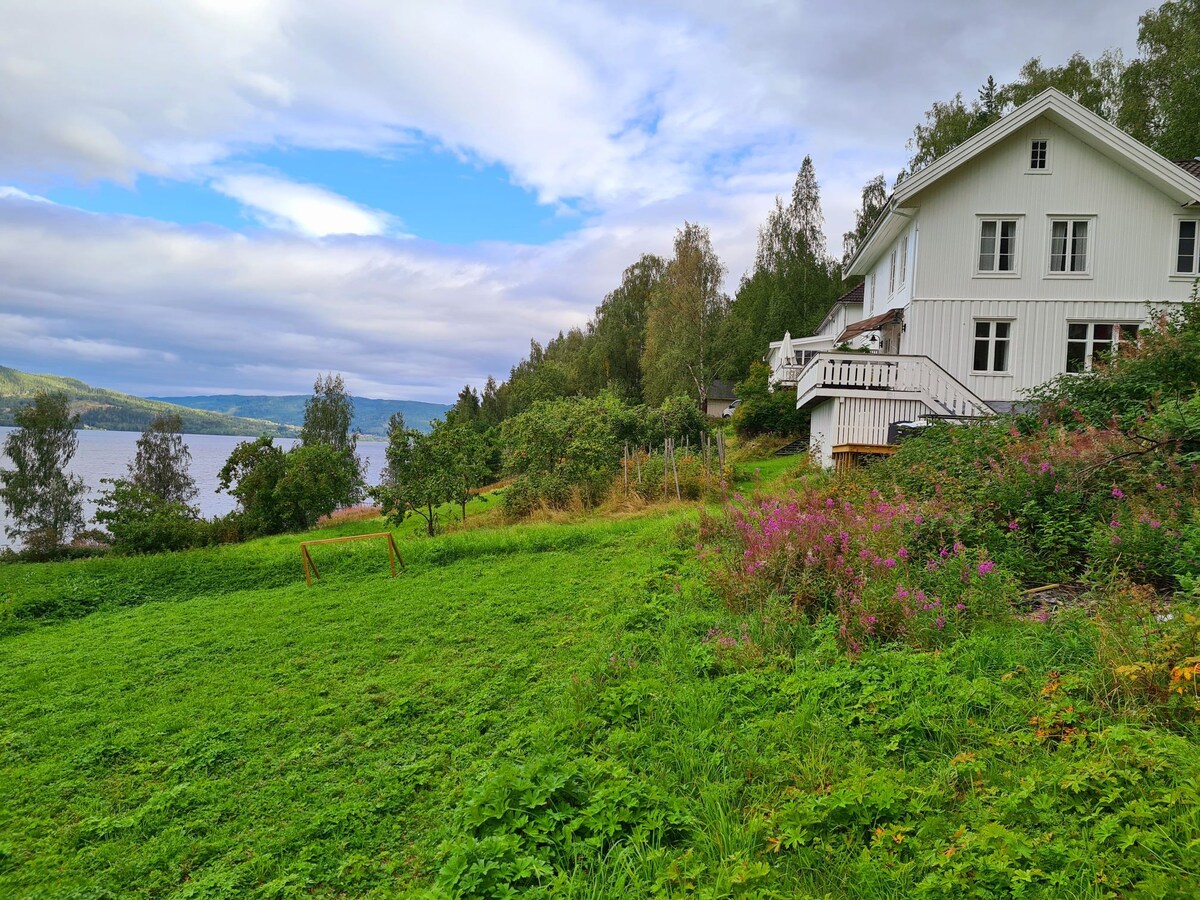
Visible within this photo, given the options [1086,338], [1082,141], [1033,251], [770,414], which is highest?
[1082,141]

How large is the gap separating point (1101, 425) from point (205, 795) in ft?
37.1

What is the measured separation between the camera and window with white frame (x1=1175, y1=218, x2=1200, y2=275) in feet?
60.0

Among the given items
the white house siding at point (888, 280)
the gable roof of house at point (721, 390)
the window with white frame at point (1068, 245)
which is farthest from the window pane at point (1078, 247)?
the gable roof of house at point (721, 390)

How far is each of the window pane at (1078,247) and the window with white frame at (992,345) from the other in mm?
2350

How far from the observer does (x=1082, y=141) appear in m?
18.2

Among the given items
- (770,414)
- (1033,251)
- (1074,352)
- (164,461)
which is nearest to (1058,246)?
(1033,251)

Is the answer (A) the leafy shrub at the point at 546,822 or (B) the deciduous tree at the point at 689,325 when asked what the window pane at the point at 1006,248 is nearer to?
(A) the leafy shrub at the point at 546,822

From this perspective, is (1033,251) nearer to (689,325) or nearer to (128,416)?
(689,325)

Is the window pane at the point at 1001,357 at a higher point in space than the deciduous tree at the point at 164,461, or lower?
higher

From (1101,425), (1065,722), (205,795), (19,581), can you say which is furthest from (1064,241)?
(19,581)

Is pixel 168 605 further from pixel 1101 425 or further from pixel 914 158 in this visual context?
pixel 914 158

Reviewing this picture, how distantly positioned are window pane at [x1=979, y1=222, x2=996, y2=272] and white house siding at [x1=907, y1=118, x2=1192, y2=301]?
24 cm

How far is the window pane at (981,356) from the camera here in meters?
18.8

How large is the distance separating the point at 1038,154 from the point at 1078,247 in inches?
110
